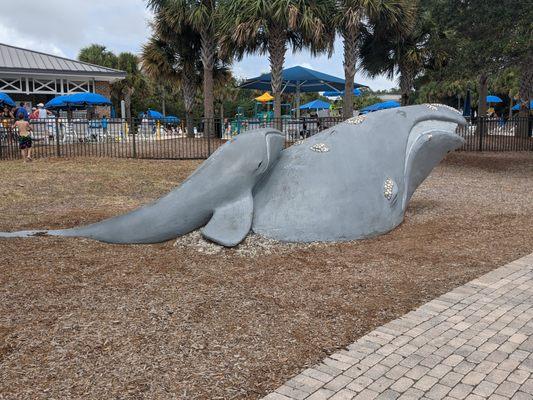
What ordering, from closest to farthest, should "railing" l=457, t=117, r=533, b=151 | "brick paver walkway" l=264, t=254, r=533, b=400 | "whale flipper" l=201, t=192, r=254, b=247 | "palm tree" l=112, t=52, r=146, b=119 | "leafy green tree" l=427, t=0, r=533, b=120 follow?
"brick paver walkway" l=264, t=254, r=533, b=400 → "whale flipper" l=201, t=192, r=254, b=247 → "leafy green tree" l=427, t=0, r=533, b=120 → "railing" l=457, t=117, r=533, b=151 → "palm tree" l=112, t=52, r=146, b=119

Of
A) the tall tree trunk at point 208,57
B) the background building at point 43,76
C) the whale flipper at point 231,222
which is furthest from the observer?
the background building at point 43,76

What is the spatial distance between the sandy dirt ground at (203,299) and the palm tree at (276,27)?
41.5ft

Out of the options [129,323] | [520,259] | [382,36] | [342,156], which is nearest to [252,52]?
[382,36]

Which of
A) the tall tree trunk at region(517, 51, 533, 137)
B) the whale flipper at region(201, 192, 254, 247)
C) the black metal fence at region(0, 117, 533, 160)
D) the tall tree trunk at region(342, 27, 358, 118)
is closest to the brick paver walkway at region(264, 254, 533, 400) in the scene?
the whale flipper at region(201, 192, 254, 247)

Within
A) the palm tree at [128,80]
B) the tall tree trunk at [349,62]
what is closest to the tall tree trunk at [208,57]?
the tall tree trunk at [349,62]

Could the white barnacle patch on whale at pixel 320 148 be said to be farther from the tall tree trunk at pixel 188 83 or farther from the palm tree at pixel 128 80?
the palm tree at pixel 128 80

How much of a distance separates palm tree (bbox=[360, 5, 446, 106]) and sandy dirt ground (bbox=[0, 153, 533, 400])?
15.4m

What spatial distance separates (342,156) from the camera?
716 centimetres

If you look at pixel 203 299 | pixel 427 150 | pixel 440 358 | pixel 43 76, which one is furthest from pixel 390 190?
pixel 43 76

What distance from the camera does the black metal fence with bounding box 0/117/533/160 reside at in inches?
736

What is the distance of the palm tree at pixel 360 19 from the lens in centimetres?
1997

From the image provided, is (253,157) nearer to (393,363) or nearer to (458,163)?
(393,363)

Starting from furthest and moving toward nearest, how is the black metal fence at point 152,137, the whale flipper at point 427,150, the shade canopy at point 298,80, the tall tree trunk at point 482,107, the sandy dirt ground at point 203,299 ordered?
the shade canopy at point 298,80 < the tall tree trunk at point 482,107 < the black metal fence at point 152,137 < the whale flipper at point 427,150 < the sandy dirt ground at point 203,299

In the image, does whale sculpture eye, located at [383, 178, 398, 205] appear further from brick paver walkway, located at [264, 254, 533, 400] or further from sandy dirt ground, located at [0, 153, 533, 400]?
brick paver walkway, located at [264, 254, 533, 400]
